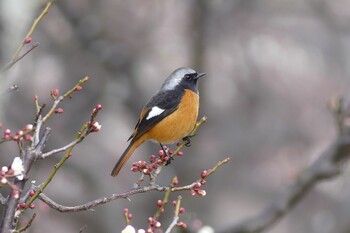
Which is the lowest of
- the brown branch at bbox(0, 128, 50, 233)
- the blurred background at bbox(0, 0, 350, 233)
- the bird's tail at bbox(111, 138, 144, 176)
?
the brown branch at bbox(0, 128, 50, 233)

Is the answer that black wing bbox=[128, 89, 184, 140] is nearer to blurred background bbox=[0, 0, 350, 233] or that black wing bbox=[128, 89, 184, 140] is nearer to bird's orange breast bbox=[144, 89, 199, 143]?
bird's orange breast bbox=[144, 89, 199, 143]

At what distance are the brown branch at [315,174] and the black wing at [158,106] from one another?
1.52 m

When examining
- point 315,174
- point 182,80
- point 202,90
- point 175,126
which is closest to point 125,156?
point 175,126

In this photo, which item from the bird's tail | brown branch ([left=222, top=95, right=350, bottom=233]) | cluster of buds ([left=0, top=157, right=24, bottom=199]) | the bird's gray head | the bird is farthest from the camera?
brown branch ([left=222, top=95, right=350, bottom=233])

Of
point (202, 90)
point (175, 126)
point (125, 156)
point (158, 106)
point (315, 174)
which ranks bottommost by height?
point (125, 156)

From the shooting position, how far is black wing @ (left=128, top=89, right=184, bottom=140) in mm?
4512

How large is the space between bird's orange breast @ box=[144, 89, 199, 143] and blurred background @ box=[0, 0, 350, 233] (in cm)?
113

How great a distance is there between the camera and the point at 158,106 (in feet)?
15.2

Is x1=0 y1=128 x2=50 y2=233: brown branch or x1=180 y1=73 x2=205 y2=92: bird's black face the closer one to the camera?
x1=0 y1=128 x2=50 y2=233: brown branch

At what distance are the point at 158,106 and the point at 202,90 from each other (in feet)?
17.5

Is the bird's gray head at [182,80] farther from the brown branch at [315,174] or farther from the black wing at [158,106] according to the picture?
the brown branch at [315,174]

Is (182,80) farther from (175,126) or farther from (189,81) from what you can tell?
(175,126)

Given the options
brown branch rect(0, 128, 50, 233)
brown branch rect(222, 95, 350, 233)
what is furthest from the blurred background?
brown branch rect(0, 128, 50, 233)

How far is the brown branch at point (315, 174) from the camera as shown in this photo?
556 centimetres
